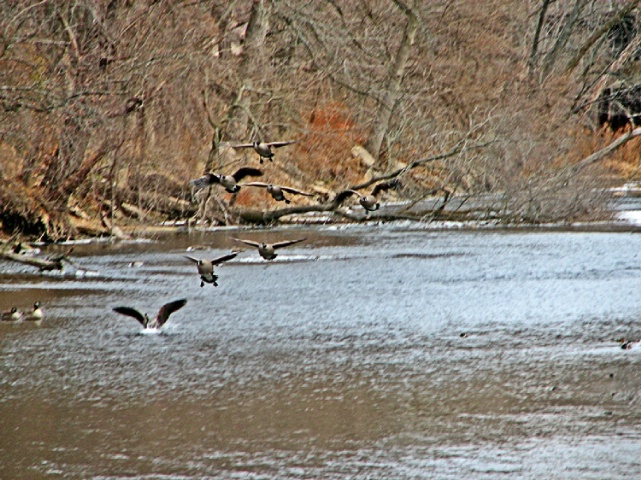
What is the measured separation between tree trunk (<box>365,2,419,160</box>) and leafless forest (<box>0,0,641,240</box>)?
51mm

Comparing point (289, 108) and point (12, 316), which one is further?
point (289, 108)

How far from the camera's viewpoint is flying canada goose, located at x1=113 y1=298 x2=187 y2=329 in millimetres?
10625

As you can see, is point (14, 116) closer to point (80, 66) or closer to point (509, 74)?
point (80, 66)

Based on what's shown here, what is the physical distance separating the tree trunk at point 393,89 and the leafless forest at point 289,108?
0.17 ft

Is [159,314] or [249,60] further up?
[249,60]

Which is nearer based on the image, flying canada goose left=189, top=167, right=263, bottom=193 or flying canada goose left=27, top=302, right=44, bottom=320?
flying canada goose left=189, top=167, right=263, bottom=193

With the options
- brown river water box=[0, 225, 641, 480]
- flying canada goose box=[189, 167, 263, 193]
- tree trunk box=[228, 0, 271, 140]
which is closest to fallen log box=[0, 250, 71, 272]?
brown river water box=[0, 225, 641, 480]

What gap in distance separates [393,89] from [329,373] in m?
18.2

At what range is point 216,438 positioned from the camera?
23.6 feet

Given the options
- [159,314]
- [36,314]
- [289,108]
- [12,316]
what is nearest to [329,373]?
[159,314]

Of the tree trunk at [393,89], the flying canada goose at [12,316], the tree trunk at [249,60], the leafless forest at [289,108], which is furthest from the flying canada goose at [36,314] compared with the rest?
the tree trunk at [393,89]

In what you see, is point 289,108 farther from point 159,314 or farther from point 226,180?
point 226,180

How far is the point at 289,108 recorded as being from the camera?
25312 mm

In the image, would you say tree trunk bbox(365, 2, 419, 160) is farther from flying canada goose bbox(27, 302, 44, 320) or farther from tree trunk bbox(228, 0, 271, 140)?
flying canada goose bbox(27, 302, 44, 320)
